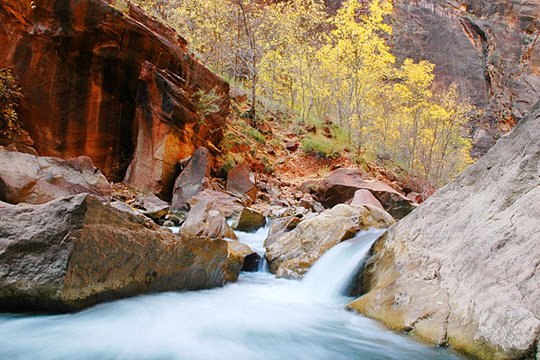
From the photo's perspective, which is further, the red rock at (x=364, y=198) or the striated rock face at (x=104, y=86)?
the red rock at (x=364, y=198)

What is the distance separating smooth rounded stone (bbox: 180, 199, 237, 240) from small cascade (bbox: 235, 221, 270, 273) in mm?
594

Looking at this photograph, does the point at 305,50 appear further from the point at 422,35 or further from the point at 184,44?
the point at 422,35

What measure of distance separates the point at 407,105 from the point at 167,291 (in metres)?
20.0

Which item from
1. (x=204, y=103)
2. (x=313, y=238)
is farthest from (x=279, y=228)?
(x=204, y=103)

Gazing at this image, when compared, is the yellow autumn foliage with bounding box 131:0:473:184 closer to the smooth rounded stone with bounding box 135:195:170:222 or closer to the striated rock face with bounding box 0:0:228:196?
the striated rock face with bounding box 0:0:228:196

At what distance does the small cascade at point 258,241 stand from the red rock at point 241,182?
2.23 meters

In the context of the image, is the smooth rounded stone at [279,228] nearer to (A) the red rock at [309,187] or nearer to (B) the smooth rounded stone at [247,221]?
(B) the smooth rounded stone at [247,221]

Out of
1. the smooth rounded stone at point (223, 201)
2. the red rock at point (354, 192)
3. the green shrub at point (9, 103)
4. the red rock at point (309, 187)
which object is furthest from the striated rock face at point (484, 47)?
the green shrub at point (9, 103)

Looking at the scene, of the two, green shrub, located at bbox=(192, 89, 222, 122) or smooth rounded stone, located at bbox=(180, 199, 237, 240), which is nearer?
smooth rounded stone, located at bbox=(180, 199, 237, 240)

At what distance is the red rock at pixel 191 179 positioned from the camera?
9891 millimetres

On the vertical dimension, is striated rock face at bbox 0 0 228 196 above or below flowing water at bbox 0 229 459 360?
above

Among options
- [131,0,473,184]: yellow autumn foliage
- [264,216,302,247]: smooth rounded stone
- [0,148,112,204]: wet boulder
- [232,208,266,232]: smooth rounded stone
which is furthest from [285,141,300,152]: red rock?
[0,148,112,204]: wet boulder

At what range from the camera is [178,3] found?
Answer: 19500mm

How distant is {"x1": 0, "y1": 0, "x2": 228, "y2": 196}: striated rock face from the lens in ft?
30.2
